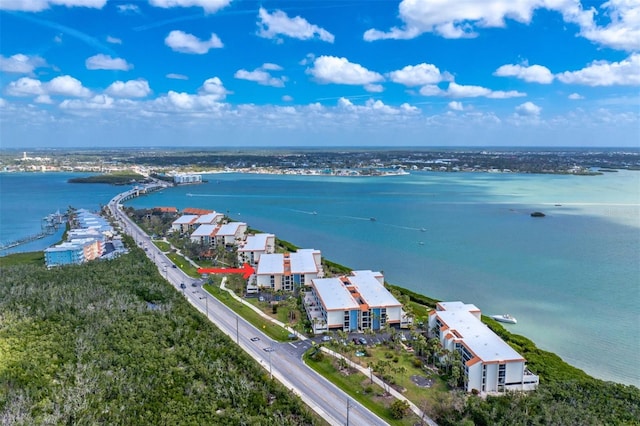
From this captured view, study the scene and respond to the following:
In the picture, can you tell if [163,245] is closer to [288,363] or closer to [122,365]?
[122,365]

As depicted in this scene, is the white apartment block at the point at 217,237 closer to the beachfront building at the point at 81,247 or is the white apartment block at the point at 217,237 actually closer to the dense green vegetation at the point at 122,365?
the beachfront building at the point at 81,247

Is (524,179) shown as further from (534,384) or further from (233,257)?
(534,384)

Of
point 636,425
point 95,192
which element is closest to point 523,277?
point 636,425

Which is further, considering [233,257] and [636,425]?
[233,257]

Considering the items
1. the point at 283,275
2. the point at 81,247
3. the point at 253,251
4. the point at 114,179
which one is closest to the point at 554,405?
the point at 283,275

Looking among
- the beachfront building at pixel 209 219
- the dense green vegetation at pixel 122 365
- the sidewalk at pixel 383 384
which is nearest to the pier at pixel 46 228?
the beachfront building at pixel 209 219

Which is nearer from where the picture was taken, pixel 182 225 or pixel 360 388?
pixel 360 388
